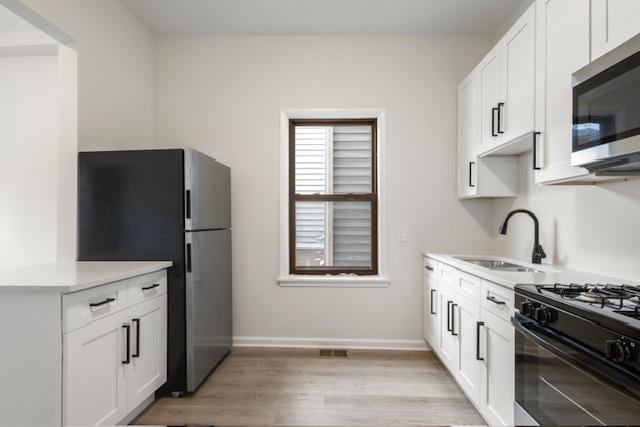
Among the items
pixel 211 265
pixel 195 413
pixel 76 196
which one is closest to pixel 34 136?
pixel 76 196

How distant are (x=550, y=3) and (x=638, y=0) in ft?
2.09

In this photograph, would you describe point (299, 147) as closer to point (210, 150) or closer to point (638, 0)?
point (210, 150)

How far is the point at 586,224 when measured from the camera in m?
2.17

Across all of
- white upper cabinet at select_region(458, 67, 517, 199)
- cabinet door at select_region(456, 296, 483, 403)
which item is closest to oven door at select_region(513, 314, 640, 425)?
cabinet door at select_region(456, 296, 483, 403)

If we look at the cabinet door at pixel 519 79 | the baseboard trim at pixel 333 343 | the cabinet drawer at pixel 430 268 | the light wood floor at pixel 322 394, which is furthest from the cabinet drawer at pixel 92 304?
the cabinet door at pixel 519 79

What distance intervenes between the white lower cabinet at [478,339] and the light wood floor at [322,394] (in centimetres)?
20

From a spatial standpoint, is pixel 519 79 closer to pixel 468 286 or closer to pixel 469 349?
pixel 468 286

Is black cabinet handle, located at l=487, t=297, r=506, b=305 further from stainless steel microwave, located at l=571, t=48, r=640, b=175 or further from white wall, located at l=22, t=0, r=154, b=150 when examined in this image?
white wall, located at l=22, t=0, r=154, b=150

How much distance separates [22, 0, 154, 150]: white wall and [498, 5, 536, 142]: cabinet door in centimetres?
274

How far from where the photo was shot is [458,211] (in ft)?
11.4

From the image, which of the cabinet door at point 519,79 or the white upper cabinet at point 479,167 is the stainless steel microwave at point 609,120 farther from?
the white upper cabinet at point 479,167

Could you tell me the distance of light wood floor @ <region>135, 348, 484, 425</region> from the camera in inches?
90.7

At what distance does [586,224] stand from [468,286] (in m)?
0.72

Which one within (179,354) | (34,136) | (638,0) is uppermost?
(638,0)
